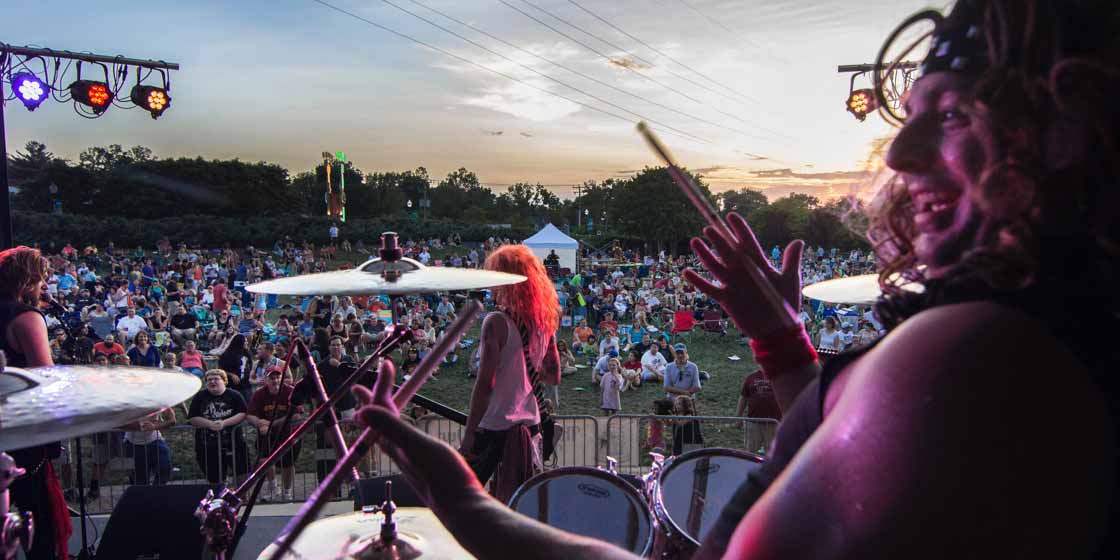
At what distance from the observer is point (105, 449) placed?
7.65m

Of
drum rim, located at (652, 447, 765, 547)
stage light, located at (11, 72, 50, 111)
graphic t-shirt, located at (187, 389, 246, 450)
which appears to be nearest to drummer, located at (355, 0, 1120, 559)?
drum rim, located at (652, 447, 765, 547)

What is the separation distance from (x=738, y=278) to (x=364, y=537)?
5.85ft

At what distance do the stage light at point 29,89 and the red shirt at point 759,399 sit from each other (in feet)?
31.9

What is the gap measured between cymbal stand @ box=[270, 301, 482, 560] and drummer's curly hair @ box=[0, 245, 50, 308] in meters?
4.37

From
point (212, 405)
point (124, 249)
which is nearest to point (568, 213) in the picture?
point (124, 249)

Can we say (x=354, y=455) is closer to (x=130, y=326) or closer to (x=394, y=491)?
(x=394, y=491)

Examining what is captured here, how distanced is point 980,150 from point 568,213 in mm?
78292

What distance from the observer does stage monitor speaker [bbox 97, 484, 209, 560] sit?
4523mm

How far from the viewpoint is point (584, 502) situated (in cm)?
316

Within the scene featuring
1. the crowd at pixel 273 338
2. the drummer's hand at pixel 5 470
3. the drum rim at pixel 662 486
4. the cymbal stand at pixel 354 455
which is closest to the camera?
the cymbal stand at pixel 354 455

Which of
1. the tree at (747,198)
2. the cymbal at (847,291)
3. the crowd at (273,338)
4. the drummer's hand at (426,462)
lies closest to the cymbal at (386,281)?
the crowd at (273,338)

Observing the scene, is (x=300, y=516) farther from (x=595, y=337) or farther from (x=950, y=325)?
(x=595, y=337)

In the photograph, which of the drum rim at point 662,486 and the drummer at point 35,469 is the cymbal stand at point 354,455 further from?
the drummer at point 35,469

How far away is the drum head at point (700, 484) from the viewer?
3.03 m
